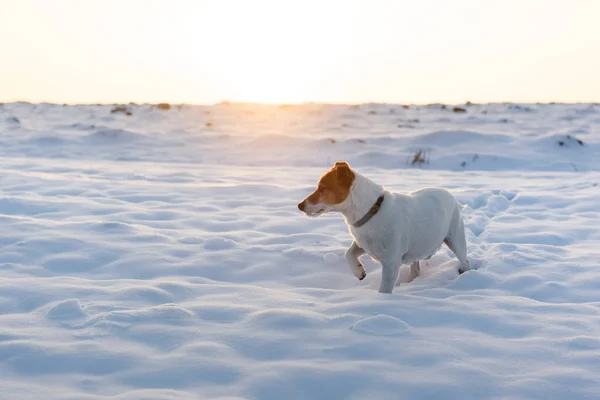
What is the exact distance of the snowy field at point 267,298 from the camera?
2.79m

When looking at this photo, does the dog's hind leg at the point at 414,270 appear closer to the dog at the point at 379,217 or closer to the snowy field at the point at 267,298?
the snowy field at the point at 267,298

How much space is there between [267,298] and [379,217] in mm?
1028

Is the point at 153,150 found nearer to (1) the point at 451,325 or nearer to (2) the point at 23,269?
(2) the point at 23,269

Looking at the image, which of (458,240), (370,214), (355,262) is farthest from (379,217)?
(458,240)

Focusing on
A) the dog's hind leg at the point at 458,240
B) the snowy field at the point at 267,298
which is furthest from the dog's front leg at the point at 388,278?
the dog's hind leg at the point at 458,240

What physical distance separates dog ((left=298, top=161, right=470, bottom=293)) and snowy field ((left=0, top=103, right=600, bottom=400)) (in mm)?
282

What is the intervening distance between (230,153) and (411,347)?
1257 cm

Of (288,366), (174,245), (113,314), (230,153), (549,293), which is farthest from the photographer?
(230,153)

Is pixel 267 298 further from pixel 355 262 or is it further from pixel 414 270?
pixel 414 270

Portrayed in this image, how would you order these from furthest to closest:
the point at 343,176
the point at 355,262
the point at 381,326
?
the point at 355,262 → the point at 343,176 → the point at 381,326

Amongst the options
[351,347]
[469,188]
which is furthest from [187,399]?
[469,188]

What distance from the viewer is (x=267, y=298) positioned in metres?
4.02

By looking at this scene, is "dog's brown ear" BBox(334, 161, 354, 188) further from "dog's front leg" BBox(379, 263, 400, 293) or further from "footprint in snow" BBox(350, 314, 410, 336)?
"footprint in snow" BBox(350, 314, 410, 336)

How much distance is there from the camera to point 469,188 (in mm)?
9484
